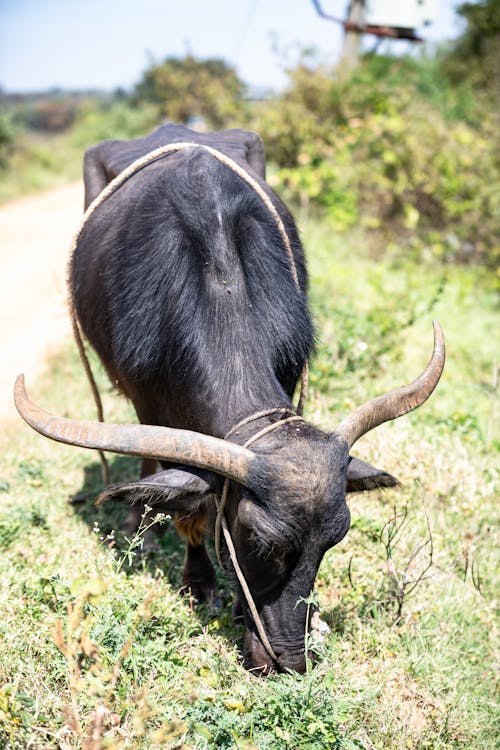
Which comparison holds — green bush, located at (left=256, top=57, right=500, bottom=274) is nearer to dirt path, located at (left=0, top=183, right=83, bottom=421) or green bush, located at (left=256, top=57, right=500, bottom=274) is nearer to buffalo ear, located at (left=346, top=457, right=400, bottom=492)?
dirt path, located at (left=0, top=183, right=83, bottom=421)

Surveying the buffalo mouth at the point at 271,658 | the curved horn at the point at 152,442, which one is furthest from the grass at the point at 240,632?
the curved horn at the point at 152,442

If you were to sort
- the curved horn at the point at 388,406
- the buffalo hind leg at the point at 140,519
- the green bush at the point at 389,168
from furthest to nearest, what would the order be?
the green bush at the point at 389,168 < the buffalo hind leg at the point at 140,519 < the curved horn at the point at 388,406

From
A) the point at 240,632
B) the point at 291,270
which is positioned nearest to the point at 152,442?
the point at 240,632

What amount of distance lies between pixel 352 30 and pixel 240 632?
1225 centimetres

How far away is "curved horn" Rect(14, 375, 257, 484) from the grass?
1.50ft

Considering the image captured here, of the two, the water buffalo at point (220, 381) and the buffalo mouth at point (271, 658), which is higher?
the water buffalo at point (220, 381)

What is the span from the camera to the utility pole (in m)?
12.5

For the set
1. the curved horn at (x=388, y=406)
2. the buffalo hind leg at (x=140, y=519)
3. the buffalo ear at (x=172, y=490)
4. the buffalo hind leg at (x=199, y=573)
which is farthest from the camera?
the buffalo hind leg at (x=140, y=519)

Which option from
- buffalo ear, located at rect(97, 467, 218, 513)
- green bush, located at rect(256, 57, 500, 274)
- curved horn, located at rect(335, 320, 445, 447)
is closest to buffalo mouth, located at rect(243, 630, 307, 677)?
buffalo ear, located at rect(97, 467, 218, 513)

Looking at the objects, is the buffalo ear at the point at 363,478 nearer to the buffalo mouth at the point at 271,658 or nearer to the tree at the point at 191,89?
the buffalo mouth at the point at 271,658

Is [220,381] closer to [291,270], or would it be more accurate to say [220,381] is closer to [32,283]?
[291,270]

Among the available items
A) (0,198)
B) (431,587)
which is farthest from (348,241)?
(0,198)

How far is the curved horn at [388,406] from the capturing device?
279 cm

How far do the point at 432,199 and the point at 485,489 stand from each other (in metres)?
6.69
